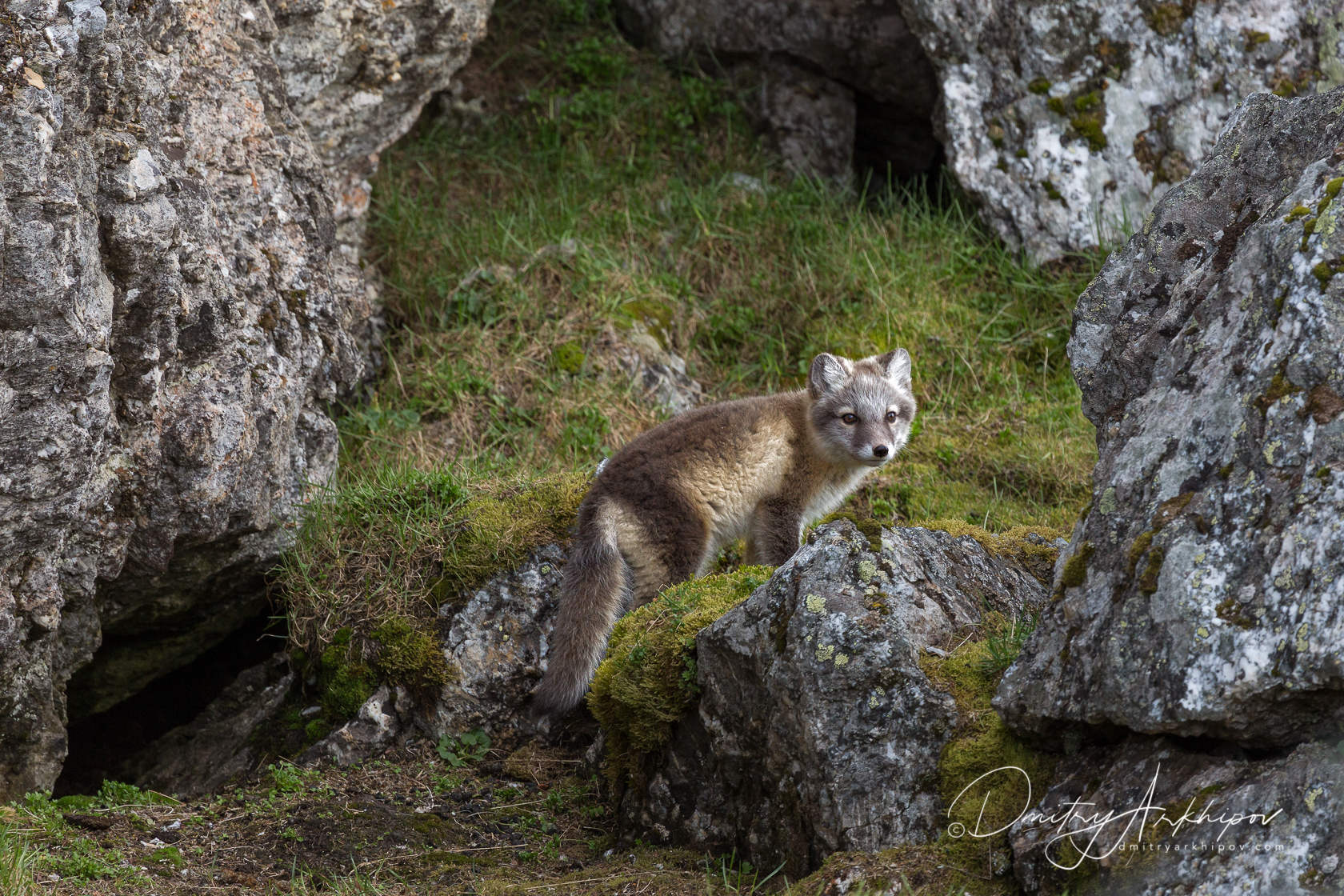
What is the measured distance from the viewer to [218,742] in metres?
5.76

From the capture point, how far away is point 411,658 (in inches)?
215

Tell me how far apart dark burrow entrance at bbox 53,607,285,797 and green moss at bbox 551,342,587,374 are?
256cm

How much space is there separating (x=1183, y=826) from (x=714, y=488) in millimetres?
3264

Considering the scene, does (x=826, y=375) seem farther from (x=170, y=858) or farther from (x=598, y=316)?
(x=170, y=858)

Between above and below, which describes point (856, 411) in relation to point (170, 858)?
above

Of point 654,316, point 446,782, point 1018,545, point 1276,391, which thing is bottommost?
point 446,782

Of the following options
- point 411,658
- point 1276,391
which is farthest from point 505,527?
point 1276,391

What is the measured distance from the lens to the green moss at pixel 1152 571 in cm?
298

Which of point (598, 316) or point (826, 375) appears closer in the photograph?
point (826, 375)

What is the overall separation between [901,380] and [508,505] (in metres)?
2.55

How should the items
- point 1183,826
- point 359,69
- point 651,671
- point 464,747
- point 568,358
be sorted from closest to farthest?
1. point 1183,826
2. point 651,671
3. point 464,747
4. point 359,69
5. point 568,358

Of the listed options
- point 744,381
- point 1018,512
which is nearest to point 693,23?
point 744,381

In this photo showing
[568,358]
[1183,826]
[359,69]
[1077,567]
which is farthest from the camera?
[568,358]

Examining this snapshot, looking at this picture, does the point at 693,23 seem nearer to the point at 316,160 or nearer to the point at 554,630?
the point at 316,160
